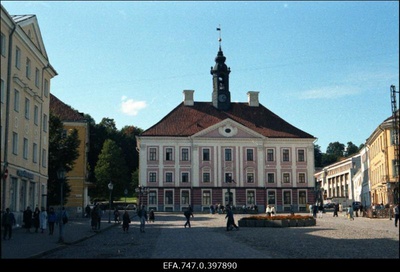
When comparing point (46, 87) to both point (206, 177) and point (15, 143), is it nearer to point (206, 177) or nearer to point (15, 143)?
point (15, 143)

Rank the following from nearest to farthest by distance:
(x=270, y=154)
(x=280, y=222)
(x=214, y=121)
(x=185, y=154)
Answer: (x=280, y=222) → (x=185, y=154) → (x=270, y=154) → (x=214, y=121)

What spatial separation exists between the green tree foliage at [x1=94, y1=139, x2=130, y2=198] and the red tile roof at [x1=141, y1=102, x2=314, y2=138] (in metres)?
19.0

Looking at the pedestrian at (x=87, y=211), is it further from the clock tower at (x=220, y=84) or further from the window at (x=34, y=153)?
the clock tower at (x=220, y=84)

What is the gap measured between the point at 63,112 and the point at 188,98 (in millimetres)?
29444

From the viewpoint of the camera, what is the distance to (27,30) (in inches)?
1380

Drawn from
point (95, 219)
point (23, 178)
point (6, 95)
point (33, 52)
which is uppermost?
point (33, 52)

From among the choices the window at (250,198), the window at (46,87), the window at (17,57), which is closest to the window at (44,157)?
the window at (46,87)

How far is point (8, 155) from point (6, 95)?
3636 millimetres

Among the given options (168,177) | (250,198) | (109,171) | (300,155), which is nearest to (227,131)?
(250,198)

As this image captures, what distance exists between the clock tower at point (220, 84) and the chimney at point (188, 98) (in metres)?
3.66

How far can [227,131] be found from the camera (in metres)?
80.8

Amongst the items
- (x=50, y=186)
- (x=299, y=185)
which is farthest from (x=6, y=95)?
(x=299, y=185)
